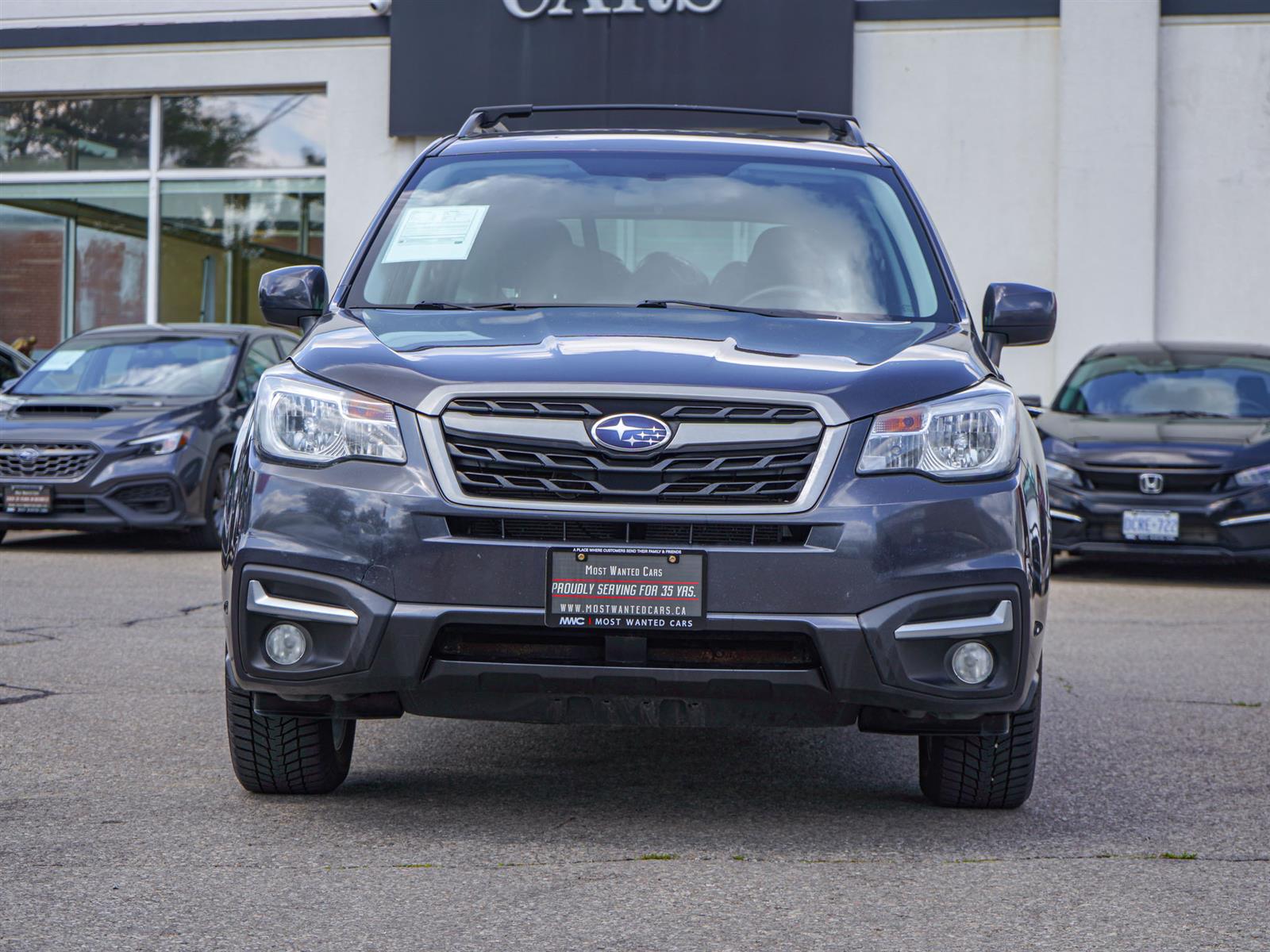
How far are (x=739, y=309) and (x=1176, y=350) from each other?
29.3 ft

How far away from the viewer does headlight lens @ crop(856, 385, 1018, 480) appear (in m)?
3.96

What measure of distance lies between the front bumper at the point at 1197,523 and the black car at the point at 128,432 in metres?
5.83

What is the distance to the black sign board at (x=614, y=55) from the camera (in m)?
17.8

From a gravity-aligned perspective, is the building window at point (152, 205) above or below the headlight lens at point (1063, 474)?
above

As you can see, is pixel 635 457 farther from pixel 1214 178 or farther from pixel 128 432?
pixel 1214 178

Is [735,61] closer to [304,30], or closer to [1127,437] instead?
[304,30]

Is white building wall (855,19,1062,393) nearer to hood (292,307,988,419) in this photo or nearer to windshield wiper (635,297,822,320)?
windshield wiper (635,297,822,320)

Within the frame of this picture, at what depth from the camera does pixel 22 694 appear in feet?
20.1

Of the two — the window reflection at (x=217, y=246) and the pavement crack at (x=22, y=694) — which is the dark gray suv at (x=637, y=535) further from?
the window reflection at (x=217, y=246)

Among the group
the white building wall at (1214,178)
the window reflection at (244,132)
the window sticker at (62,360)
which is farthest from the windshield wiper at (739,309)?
the window reflection at (244,132)

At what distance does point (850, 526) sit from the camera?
3852mm

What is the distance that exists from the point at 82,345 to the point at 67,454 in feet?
5.68

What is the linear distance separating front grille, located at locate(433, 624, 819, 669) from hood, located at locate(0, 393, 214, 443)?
8.43m

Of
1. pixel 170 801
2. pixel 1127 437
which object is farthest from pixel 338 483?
pixel 1127 437
